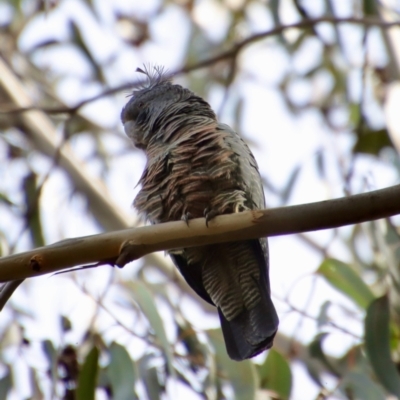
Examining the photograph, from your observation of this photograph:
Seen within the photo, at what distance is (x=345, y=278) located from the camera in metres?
3.61

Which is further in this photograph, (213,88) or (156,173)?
(213,88)

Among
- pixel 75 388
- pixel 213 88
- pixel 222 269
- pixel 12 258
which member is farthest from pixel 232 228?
pixel 213 88

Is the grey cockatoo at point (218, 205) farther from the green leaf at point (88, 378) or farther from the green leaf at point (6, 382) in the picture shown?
the green leaf at point (6, 382)

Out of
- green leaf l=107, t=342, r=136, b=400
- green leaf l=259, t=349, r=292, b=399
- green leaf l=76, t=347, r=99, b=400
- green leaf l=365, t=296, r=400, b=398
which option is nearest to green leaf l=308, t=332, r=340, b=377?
green leaf l=259, t=349, r=292, b=399

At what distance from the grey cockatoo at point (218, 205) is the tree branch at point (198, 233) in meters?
0.58

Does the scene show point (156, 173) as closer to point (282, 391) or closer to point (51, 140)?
point (282, 391)

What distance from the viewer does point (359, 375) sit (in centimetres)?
341

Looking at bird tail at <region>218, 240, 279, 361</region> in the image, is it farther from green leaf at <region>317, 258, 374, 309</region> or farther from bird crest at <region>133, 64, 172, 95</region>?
bird crest at <region>133, 64, 172, 95</region>

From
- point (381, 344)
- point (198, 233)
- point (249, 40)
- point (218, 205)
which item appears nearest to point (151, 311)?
point (218, 205)

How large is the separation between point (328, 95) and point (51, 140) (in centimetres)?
301

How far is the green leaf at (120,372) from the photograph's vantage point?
3228 millimetres

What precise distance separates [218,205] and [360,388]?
1286 millimetres

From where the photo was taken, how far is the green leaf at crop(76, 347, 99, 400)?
2924mm

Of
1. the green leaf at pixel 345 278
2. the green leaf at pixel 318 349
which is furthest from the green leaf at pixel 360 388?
the green leaf at pixel 345 278
